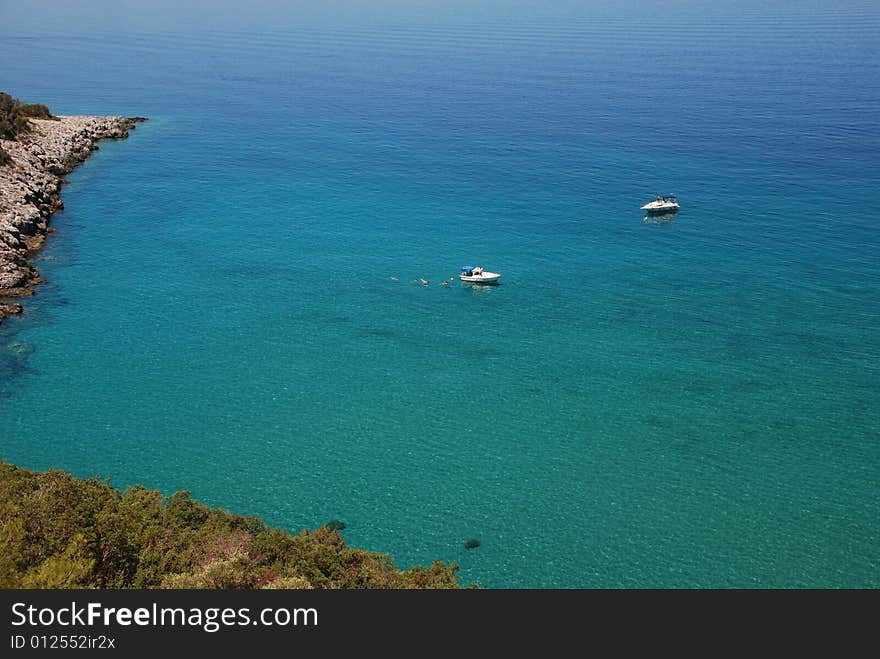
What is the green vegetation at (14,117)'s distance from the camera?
101500 millimetres

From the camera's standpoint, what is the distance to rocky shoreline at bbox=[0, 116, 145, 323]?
72312mm

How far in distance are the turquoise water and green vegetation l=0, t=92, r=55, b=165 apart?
10583mm

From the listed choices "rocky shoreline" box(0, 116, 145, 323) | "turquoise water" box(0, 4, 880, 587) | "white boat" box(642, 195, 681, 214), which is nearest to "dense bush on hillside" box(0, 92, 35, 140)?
"rocky shoreline" box(0, 116, 145, 323)

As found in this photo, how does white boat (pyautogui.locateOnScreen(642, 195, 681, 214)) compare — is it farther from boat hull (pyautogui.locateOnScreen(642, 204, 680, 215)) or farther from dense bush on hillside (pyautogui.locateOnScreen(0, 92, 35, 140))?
dense bush on hillside (pyautogui.locateOnScreen(0, 92, 35, 140))

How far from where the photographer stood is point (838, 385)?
56.6 m

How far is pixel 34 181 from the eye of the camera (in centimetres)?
9400

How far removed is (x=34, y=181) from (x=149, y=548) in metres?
80.8

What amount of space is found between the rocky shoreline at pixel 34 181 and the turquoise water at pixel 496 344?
2.51 metres

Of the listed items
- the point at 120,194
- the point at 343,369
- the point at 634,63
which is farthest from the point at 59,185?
the point at 634,63

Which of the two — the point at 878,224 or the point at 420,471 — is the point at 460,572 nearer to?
the point at 420,471

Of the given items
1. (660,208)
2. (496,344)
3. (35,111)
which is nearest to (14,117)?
(35,111)

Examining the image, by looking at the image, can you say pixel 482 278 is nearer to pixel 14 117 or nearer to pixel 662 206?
pixel 662 206
